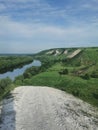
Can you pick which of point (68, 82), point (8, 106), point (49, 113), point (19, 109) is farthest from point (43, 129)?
point (68, 82)

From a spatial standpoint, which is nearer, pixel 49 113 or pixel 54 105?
pixel 49 113

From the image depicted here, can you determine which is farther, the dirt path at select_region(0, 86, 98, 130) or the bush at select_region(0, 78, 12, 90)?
the bush at select_region(0, 78, 12, 90)

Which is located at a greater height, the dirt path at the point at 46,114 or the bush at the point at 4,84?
the dirt path at the point at 46,114

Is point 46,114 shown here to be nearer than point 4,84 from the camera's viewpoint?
Yes

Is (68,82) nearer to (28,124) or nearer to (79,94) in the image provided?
(79,94)

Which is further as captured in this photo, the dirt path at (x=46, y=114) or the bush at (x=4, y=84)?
the bush at (x=4, y=84)

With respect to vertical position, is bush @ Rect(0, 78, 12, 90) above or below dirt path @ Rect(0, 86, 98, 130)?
below

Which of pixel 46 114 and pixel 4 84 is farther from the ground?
pixel 46 114

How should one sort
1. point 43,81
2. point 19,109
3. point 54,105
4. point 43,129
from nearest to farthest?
point 43,129
point 19,109
point 54,105
point 43,81
